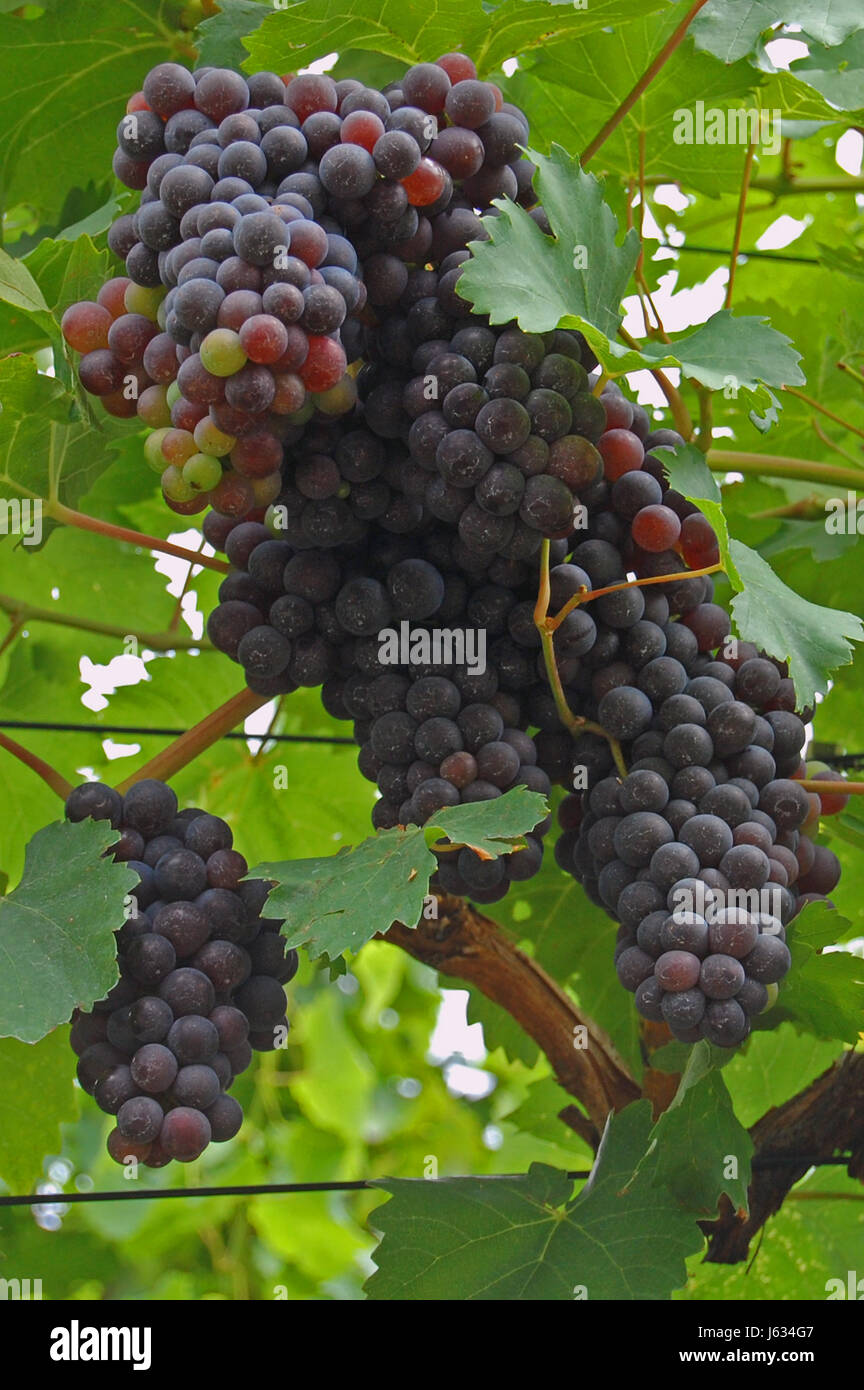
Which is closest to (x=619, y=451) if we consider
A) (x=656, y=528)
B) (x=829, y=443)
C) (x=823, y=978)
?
(x=656, y=528)

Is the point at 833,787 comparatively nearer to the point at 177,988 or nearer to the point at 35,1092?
the point at 177,988

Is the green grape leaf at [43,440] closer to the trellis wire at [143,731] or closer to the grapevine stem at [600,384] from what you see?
the trellis wire at [143,731]

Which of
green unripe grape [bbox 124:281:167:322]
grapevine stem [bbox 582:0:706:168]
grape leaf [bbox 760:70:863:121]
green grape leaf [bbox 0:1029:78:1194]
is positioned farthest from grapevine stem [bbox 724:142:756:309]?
green grape leaf [bbox 0:1029:78:1194]

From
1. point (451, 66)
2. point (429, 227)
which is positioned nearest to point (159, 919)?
point (429, 227)

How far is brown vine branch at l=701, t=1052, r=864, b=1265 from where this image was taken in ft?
4.11

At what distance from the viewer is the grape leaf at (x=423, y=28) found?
3.21 ft

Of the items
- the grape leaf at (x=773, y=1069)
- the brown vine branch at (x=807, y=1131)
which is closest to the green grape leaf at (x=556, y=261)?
the brown vine branch at (x=807, y=1131)

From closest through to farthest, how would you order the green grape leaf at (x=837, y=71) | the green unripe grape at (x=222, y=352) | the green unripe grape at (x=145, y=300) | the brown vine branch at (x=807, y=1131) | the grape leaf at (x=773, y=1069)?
the green unripe grape at (x=222, y=352)
the green unripe grape at (x=145, y=300)
the green grape leaf at (x=837, y=71)
the brown vine branch at (x=807, y=1131)
the grape leaf at (x=773, y=1069)

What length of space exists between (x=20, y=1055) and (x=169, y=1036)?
39 centimetres

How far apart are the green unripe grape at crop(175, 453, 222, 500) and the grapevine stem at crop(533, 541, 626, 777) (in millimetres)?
210

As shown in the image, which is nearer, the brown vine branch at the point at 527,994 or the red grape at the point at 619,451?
the red grape at the point at 619,451

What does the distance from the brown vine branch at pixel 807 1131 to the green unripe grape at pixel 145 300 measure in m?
0.85

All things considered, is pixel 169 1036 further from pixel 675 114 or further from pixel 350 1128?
pixel 350 1128

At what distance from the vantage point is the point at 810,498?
138 cm
